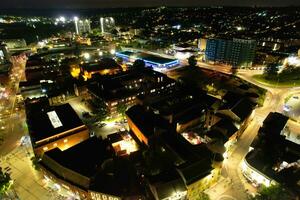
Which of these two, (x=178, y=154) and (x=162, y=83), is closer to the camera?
(x=178, y=154)

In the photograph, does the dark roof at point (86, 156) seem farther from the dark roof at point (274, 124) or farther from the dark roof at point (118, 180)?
the dark roof at point (274, 124)

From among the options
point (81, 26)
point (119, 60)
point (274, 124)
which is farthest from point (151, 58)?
point (81, 26)

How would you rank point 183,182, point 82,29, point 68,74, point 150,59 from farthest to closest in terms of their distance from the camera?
1. point 82,29
2. point 150,59
3. point 68,74
4. point 183,182

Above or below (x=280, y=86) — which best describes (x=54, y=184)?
below

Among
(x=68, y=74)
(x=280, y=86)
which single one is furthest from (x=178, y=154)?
(x=68, y=74)

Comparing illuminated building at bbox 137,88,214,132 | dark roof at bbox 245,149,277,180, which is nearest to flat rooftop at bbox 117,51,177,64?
illuminated building at bbox 137,88,214,132

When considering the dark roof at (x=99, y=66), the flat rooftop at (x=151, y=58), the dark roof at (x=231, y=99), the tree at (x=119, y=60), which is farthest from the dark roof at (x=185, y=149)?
the tree at (x=119, y=60)

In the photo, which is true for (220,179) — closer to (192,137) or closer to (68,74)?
(192,137)

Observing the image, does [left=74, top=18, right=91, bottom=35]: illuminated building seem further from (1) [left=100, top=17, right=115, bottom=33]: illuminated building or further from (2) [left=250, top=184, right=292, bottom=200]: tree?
(2) [left=250, top=184, right=292, bottom=200]: tree
